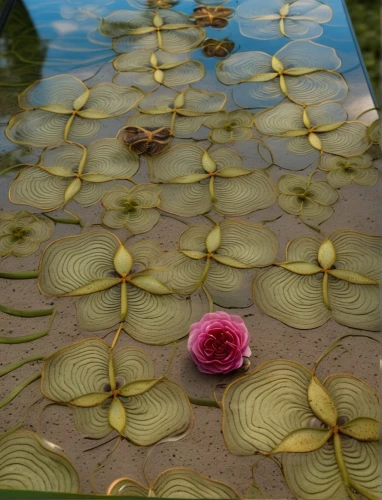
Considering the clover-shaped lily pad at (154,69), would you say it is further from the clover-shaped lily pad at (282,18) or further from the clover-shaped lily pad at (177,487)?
the clover-shaped lily pad at (177,487)

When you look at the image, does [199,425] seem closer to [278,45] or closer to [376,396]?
[376,396]

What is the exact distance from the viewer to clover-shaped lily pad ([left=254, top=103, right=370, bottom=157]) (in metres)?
1.02

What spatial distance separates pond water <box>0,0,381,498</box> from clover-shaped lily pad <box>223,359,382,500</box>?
0.01 m

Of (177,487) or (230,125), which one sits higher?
(230,125)

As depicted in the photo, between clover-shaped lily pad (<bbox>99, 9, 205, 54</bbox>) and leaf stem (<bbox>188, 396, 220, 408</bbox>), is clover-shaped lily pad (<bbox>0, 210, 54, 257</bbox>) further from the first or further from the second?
clover-shaped lily pad (<bbox>99, 9, 205, 54</bbox>)

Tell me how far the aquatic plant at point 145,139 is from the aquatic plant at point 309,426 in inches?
18.0

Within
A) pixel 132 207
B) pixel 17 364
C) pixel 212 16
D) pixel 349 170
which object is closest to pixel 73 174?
pixel 132 207

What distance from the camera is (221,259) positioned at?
86 centimetres

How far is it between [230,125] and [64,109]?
32 cm

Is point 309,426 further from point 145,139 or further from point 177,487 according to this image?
point 145,139

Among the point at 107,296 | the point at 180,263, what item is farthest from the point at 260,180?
the point at 107,296

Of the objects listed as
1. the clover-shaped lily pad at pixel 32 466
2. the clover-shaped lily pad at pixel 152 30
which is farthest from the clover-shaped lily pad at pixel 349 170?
the clover-shaped lily pad at pixel 32 466

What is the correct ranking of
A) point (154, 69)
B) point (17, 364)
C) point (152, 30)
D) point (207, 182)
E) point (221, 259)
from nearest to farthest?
point (17, 364), point (221, 259), point (207, 182), point (154, 69), point (152, 30)

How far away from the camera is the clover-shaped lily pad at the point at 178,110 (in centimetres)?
108
